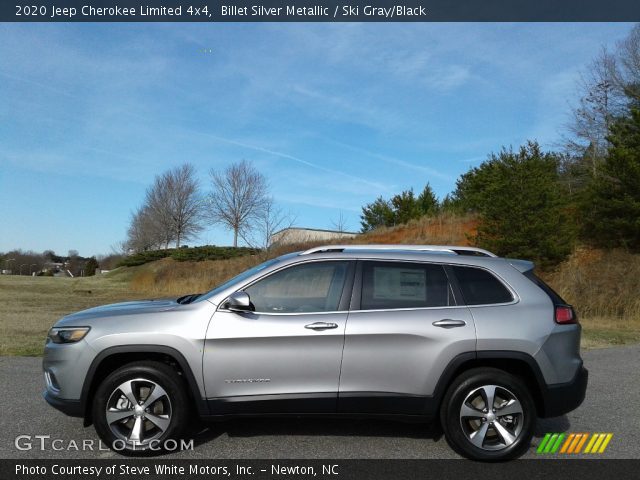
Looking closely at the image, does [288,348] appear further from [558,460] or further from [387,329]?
[558,460]

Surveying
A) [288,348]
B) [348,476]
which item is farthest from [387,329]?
[348,476]

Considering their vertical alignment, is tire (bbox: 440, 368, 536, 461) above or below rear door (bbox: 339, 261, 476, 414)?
below

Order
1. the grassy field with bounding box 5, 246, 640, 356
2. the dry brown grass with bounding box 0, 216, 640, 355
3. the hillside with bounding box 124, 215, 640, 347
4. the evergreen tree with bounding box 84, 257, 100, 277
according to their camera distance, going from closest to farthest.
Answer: the grassy field with bounding box 5, 246, 640, 356, the dry brown grass with bounding box 0, 216, 640, 355, the hillside with bounding box 124, 215, 640, 347, the evergreen tree with bounding box 84, 257, 100, 277

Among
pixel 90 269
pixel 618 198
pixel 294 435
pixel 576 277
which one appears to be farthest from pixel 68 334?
pixel 90 269

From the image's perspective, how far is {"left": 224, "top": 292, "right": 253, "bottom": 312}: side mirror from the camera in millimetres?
4613

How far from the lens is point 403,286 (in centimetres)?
496

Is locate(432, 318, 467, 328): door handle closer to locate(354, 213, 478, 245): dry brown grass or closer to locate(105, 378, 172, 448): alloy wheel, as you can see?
locate(105, 378, 172, 448): alloy wheel

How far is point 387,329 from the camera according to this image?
Result: 15.4 feet

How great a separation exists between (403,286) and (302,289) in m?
0.91

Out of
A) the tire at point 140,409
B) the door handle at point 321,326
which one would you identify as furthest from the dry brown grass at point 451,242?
the door handle at point 321,326

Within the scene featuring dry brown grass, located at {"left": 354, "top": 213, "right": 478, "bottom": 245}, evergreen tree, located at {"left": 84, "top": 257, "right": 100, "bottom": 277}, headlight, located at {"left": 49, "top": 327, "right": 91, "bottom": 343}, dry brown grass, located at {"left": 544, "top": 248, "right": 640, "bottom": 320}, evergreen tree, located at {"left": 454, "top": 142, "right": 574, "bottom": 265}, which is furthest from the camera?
evergreen tree, located at {"left": 84, "top": 257, "right": 100, "bottom": 277}

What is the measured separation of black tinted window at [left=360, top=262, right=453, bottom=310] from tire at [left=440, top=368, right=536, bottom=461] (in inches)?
27.1

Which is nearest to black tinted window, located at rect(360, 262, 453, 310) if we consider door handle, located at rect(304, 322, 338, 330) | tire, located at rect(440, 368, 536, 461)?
door handle, located at rect(304, 322, 338, 330)

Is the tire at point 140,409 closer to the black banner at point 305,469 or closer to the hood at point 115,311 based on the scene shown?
the black banner at point 305,469
